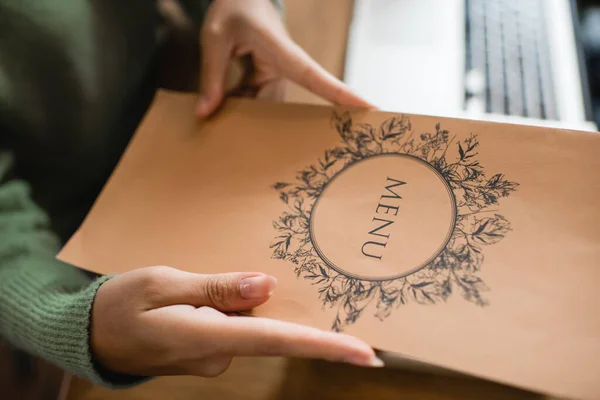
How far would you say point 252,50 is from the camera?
1.70 ft

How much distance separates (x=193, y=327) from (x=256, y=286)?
58mm

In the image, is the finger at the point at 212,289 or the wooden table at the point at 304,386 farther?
the wooden table at the point at 304,386

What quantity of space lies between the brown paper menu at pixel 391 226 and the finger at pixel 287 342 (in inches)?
0.6

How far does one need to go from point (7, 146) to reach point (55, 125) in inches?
2.2

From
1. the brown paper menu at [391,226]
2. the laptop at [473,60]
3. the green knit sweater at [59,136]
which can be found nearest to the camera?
the brown paper menu at [391,226]

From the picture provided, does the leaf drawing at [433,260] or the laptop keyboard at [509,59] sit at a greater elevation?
the laptop keyboard at [509,59]

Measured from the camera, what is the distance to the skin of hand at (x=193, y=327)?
312 mm

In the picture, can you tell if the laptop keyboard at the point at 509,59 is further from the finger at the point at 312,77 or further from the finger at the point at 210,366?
the finger at the point at 210,366

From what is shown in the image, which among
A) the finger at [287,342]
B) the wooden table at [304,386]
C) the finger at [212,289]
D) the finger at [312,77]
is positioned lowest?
the wooden table at [304,386]

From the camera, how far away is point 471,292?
311 mm

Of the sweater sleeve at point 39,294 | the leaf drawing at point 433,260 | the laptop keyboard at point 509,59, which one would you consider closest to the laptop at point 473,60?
the laptop keyboard at point 509,59

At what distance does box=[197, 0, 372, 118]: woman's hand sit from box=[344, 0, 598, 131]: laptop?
3.9 inches

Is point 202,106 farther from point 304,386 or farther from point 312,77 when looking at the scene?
point 304,386

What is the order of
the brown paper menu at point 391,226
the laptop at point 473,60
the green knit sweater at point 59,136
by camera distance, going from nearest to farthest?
the brown paper menu at point 391,226 → the green knit sweater at point 59,136 → the laptop at point 473,60
